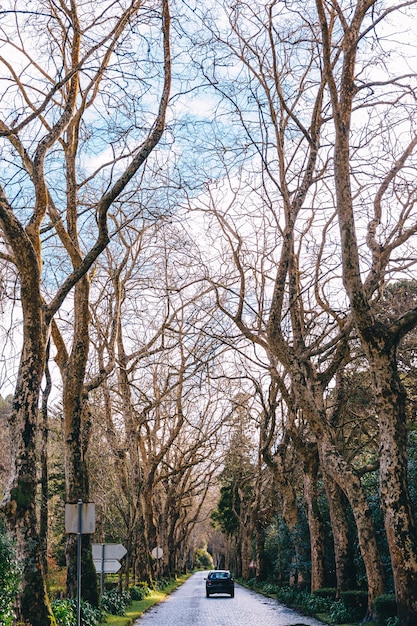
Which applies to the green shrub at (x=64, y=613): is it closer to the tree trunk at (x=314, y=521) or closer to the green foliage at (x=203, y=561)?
the tree trunk at (x=314, y=521)

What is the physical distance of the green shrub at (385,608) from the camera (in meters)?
13.7

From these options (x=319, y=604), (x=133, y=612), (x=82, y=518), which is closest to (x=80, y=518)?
(x=82, y=518)

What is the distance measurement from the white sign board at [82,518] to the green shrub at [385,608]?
6244 mm

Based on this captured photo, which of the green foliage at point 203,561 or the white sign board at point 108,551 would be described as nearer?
the white sign board at point 108,551

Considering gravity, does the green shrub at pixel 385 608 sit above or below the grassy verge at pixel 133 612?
above

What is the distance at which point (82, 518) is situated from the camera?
467 inches

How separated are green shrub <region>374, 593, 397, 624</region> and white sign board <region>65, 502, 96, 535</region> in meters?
6.24

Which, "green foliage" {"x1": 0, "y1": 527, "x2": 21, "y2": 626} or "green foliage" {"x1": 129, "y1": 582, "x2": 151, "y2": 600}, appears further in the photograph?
"green foliage" {"x1": 129, "y1": 582, "x2": 151, "y2": 600}

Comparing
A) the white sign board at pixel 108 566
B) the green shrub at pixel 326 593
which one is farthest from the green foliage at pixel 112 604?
the green shrub at pixel 326 593

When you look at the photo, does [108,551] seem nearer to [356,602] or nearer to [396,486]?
[356,602]

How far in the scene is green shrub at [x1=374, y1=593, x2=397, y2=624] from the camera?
13.7 metres

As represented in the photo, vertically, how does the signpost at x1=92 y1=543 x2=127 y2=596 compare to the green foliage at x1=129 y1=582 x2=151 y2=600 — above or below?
above

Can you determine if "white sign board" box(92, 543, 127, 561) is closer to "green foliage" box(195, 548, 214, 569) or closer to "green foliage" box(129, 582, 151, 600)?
"green foliage" box(129, 582, 151, 600)

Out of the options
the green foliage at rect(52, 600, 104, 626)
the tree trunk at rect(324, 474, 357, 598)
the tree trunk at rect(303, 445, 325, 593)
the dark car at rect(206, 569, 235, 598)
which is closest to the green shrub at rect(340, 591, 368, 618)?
the tree trunk at rect(324, 474, 357, 598)
